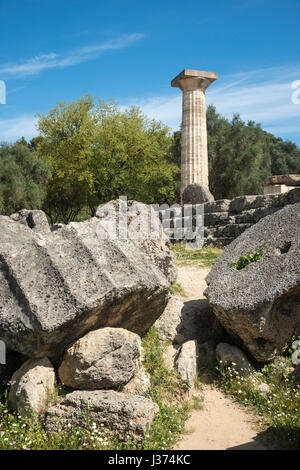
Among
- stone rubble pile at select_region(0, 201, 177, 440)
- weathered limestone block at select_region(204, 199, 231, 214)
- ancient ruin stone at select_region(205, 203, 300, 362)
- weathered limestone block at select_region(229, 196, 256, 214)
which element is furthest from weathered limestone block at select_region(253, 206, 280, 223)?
stone rubble pile at select_region(0, 201, 177, 440)

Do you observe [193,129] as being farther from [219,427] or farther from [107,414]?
[107,414]

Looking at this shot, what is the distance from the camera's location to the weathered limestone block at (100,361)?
3.81 m

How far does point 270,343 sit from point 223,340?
26.8 inches

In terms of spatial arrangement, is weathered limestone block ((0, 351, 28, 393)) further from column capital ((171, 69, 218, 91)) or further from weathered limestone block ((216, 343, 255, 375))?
column capital ((171, 69, 218, 91))

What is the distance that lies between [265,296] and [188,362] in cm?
112

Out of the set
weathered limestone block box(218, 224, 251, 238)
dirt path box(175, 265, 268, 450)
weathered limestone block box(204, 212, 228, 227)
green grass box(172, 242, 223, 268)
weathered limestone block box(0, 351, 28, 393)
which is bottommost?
dirt path box(175, 265, 268, 450)

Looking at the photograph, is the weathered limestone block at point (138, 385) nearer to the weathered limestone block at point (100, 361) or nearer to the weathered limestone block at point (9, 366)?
Answer: the weathered limestone block at point (100, 361)

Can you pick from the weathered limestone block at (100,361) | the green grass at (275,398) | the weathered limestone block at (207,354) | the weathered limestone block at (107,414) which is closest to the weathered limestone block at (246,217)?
the weathered limestone block at (207,354)

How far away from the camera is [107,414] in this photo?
136 inches

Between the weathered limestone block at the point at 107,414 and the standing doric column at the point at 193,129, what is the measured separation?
16.4m

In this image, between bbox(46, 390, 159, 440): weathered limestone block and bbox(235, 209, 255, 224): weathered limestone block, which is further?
bbox(235, 209, 255, 224): weathered limestone block

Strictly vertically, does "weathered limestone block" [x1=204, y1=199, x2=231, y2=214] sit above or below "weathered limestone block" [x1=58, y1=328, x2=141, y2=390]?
above

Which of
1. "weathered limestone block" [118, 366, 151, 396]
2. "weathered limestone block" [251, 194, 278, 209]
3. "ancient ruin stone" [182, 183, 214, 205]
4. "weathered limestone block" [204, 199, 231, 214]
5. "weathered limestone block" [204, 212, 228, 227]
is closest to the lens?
"weathered limestone block" [118, 366, 151, 396]

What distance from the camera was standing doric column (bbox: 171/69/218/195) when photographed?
1908cm
